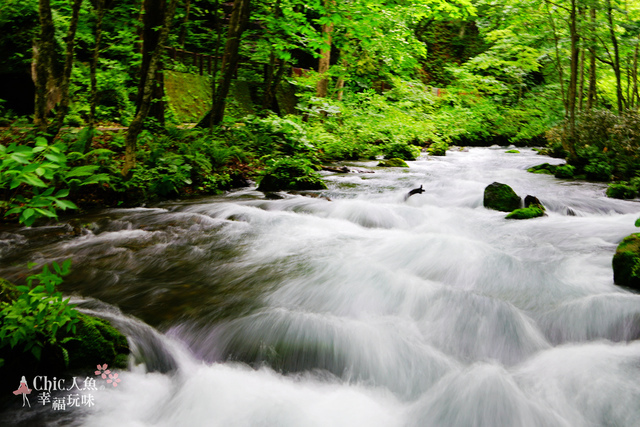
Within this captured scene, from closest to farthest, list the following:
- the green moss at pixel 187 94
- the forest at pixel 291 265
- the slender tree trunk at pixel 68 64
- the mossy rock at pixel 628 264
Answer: the forest at pixel 291 265, the mossy rock at pixel 628 264, the slender tree trunk at pixel 68 64, the green moss at pixel 187 94

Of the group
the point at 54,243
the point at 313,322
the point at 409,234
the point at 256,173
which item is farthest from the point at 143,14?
the point at 313,322

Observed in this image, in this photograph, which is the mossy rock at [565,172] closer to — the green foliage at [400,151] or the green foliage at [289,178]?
the green foliage at [400,151]

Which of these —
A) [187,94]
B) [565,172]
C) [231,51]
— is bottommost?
[565,172]

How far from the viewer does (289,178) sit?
8867mm

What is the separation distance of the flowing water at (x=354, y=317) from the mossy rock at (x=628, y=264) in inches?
4.5

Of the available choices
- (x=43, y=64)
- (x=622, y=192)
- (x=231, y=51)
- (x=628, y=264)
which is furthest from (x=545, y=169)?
(x=43, y=64)

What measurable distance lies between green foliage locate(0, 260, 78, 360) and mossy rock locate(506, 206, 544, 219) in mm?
6246

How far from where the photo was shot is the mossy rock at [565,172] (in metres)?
11.1

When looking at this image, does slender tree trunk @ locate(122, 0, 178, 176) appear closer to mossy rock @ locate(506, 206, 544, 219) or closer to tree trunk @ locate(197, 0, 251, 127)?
tree trunk @ locate(197, 0, 251, 127)

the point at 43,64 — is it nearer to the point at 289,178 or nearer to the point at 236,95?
the point at 289,178

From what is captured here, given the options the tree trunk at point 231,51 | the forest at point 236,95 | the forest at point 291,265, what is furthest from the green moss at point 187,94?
the tree trunk at point 231,51

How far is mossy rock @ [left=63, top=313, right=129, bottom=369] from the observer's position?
2.60 metres

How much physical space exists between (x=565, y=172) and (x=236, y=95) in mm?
12175

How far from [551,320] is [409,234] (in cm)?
267
